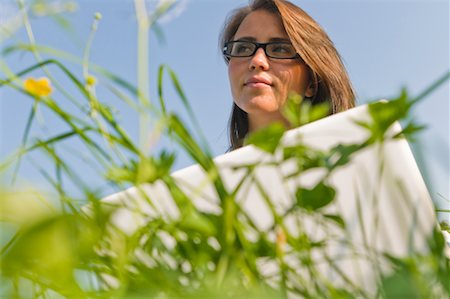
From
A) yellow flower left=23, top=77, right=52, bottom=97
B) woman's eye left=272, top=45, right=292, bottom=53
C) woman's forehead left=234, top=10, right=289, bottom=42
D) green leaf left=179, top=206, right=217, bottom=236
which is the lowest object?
green leaf left=179, top=206, right=217, bottom=236

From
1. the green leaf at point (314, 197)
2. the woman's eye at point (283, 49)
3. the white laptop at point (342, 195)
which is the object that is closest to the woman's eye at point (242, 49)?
the woman's eye at point (283, 49)

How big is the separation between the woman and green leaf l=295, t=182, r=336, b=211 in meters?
1.84

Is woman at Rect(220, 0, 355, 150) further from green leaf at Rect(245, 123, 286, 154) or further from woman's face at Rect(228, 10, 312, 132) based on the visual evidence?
green leaf at Rect(245, 123, 286, 154)

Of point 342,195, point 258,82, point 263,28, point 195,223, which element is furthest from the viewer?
point 263,28

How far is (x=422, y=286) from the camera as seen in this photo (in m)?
0.17

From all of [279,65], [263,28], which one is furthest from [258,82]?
[263,28]

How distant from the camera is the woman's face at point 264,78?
205 centimetres

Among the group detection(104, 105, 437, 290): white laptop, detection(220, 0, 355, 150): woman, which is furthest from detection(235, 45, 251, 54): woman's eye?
detection(104, 105, 437, 290): white laptop

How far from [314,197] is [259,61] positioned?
1920mm

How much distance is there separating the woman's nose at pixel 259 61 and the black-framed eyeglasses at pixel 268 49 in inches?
0.9

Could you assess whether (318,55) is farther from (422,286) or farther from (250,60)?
(422,286)

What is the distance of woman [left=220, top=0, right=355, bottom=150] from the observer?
81.5 inches

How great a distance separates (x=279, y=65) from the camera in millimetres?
2137

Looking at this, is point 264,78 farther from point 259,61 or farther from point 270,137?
point 270,137
